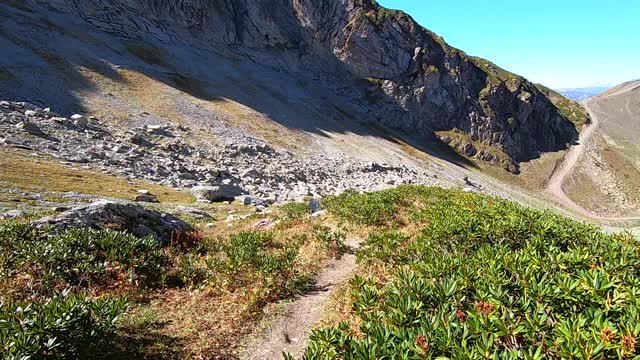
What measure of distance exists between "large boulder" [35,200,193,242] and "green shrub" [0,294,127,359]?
6687 mm

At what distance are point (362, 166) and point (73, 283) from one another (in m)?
47.1

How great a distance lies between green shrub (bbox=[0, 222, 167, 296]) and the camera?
957cm

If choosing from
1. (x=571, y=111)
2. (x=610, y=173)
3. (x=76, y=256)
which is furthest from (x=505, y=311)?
(x=571, y=111)

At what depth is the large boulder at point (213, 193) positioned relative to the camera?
29.1 meters

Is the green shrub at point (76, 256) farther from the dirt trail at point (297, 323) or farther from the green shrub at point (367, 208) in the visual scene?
the green shrub at point (367, 208)

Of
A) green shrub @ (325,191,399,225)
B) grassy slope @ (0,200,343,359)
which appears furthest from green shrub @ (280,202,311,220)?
grassy slope @ (0,200,343,359)

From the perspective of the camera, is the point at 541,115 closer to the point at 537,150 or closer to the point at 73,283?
the point at 537,150

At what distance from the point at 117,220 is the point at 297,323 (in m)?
8.59

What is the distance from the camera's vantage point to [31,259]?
962 cm

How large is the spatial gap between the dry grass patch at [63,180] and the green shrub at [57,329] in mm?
18455

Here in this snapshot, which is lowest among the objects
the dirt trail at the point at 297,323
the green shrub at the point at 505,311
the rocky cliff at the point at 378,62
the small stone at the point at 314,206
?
the small stone at the point at 314,206

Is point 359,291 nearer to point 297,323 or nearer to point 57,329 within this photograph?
point 297,323

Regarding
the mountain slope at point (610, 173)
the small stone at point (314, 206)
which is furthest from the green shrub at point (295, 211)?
the mountain slope at point (610, 173)

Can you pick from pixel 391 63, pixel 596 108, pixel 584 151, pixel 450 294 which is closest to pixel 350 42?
pixel 391 63
